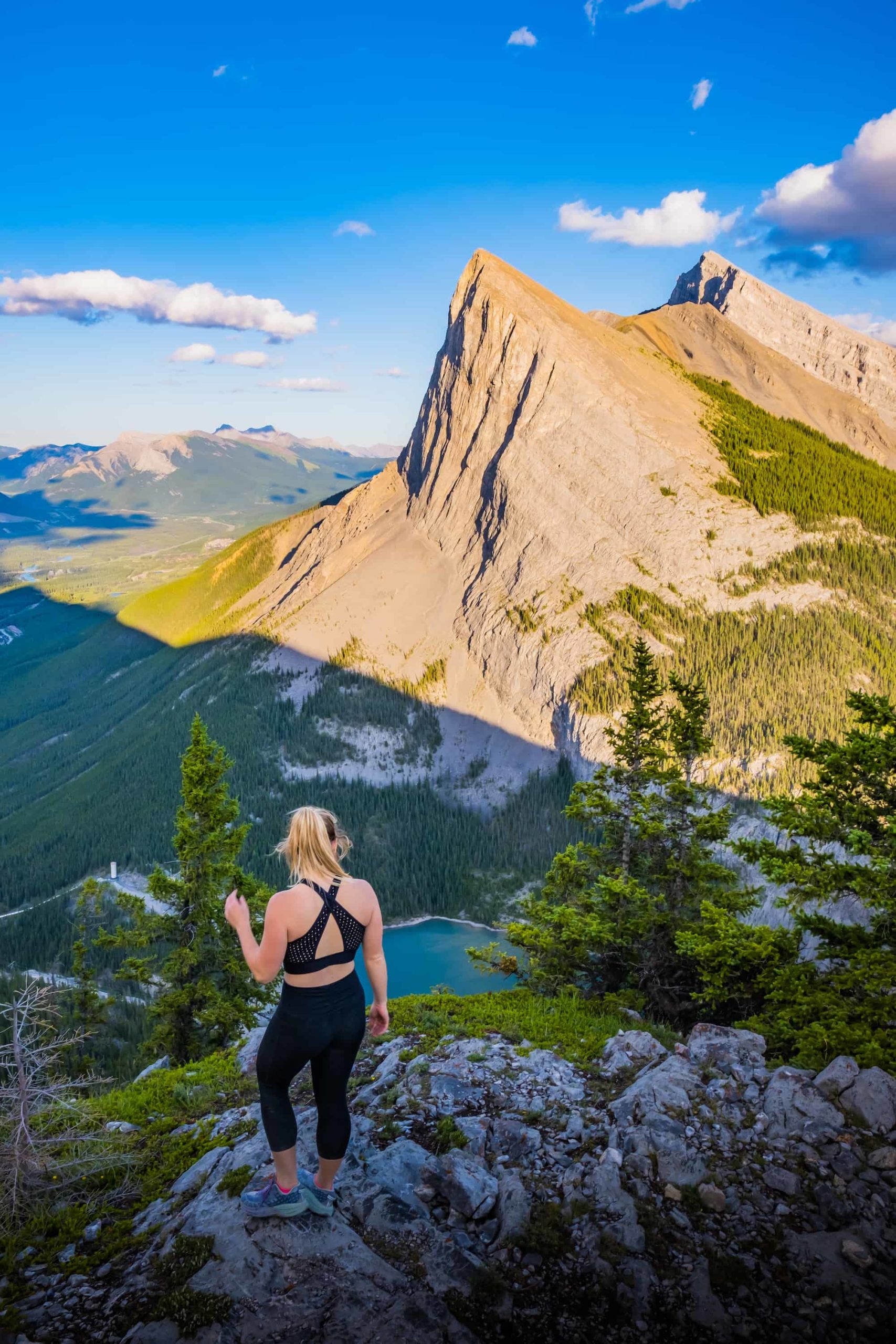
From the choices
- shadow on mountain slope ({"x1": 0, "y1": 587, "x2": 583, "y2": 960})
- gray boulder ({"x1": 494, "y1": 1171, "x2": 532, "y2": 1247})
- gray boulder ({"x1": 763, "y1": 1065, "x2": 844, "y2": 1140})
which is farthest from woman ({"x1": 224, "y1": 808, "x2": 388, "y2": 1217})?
shadow on mountain slope ({"x1": 0, "y1": 587, "x2": 583, "y2": 960})

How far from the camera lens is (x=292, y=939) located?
25.6ft

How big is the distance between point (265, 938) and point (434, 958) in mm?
82412

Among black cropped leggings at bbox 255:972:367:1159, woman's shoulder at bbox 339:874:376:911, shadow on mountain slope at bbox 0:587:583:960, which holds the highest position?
woman's shoulder at bbox 339:874:376:911

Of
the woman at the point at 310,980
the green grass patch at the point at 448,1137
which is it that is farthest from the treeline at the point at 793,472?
the woman at the point at 310,980

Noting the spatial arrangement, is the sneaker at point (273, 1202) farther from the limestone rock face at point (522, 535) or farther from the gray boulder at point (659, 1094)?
the limestone rock face at point (522, 535)

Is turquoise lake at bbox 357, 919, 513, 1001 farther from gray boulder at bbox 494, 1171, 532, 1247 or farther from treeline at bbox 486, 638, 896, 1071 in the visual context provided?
gray boulder at bbox 494, 1171, 532, 1247

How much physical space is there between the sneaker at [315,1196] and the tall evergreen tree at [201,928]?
15.1 meters

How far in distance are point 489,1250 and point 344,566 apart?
152 m

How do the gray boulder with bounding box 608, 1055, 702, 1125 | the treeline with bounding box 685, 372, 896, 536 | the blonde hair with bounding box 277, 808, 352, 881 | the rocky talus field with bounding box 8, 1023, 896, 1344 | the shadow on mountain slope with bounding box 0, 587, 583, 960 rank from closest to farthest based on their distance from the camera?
1. the rocky talus field with bounding box 8, 1023, 896, 1344
2. the blonde hair with bounding box 277, 808, 352, 881
3. the gray boulder with bounding box 608, 1055, 702, 1125
4. the shadow on mountain slope with bounding box 0, 587, 583, 960
5. the treeline with bounding box 685, 372, 896, 536

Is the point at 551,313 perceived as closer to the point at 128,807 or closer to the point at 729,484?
the point at 729,484

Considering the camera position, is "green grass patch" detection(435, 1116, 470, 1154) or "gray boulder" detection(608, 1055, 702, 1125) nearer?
"green grass patch" detection(435, 1116, 470, 1154)

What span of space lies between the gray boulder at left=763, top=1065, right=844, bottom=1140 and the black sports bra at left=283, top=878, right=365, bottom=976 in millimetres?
7405

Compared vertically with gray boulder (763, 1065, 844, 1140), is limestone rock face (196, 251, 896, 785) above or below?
above

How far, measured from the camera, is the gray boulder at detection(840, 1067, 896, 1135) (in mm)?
10164
